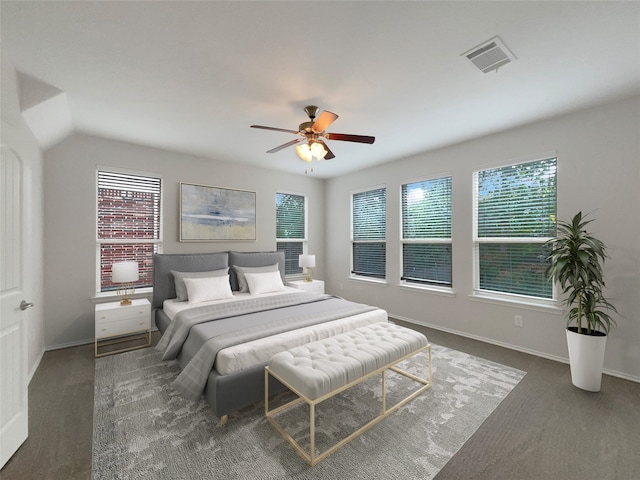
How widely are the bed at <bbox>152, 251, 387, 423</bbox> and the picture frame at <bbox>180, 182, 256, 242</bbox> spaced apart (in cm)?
40

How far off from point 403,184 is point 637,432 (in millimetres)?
3667

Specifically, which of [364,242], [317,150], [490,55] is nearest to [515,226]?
[490,55]

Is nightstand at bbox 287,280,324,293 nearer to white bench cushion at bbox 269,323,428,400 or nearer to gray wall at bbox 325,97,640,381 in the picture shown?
gray wall at bbox 325,97,640,381

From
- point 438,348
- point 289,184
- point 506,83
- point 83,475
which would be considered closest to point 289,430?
point 83,475

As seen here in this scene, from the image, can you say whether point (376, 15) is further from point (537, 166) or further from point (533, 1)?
point (537, 166)

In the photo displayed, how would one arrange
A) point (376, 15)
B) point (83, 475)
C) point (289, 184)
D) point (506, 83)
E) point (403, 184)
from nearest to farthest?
point (83, 475) < point (376, 15) < point (506, 83) < point (403, 184) < point (289, 184)

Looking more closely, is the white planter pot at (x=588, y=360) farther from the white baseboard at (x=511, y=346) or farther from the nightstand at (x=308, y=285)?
the nightstand at (x=308, y=285)

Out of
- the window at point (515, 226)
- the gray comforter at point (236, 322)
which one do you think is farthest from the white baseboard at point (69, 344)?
the window at point (515, 226)

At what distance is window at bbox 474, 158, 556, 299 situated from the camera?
326 centimetres

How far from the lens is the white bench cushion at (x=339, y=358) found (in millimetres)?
1815

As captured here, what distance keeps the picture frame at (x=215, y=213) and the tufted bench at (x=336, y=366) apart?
2.97 metres

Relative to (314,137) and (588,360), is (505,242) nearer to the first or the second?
(588,360)

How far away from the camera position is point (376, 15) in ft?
5.59

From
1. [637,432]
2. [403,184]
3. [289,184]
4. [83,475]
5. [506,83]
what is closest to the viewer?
[83,475]
